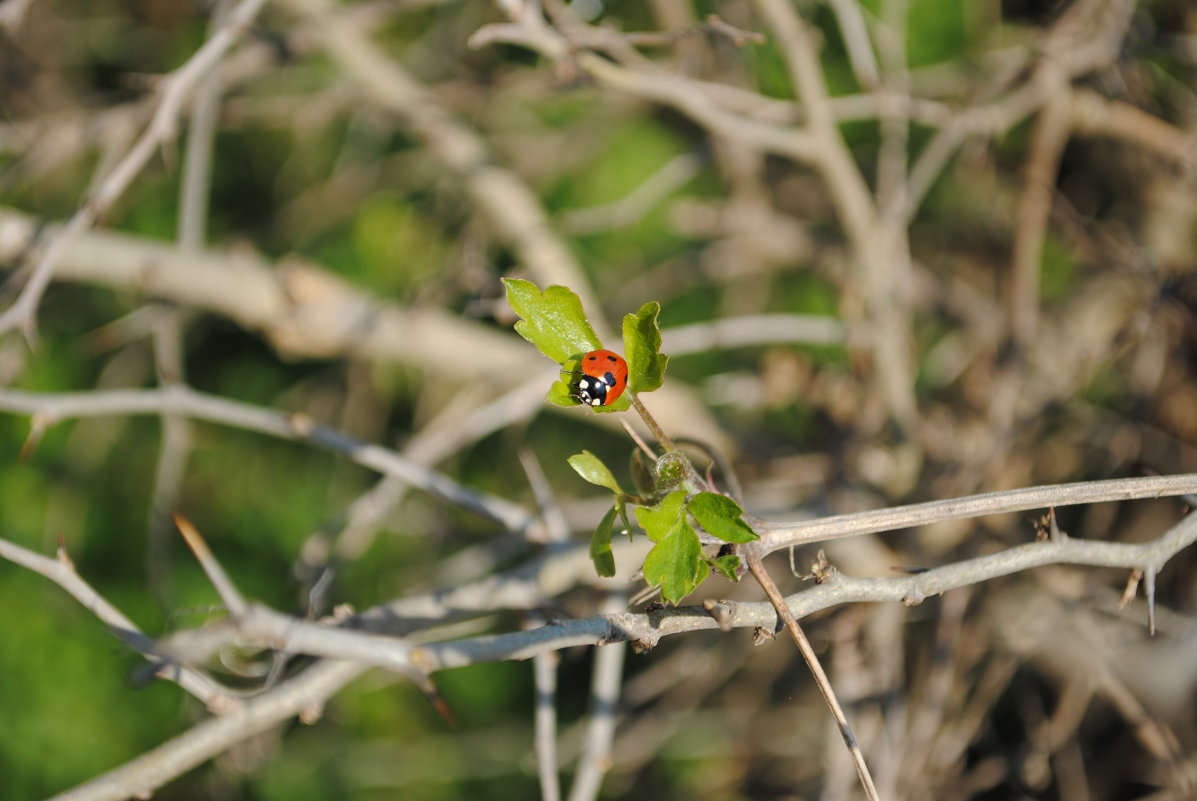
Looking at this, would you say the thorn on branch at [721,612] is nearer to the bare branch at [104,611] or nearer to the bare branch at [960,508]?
the bare branch at [960,508]

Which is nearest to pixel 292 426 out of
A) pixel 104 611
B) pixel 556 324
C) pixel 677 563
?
pixel 104 611

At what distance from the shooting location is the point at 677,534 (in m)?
0.79

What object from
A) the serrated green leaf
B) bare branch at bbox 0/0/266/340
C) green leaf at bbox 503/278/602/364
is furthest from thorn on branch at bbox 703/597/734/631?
bare branch at bbox 0/0/266/340

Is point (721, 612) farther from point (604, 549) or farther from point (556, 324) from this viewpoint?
point (556, 324)

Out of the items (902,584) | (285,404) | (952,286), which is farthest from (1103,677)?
(285,404)

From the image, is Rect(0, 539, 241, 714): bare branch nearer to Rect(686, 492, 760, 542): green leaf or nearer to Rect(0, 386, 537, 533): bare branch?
Rect(0, 386, 537, 533): bare branch

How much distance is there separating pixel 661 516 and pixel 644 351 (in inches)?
6.2

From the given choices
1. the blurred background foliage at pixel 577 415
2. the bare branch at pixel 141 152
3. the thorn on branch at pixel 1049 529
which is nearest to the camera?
the thorn on branch at pixel 1049 529

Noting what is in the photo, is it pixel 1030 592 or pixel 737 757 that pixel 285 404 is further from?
pixel 1030 592

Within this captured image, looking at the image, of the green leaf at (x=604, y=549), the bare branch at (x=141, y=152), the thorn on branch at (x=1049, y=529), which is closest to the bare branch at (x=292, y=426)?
the bare branch at (x=141, y=152)

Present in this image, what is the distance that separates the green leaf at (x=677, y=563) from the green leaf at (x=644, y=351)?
140 mm

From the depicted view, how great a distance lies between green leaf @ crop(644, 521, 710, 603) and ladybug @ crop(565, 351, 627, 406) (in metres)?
0.14

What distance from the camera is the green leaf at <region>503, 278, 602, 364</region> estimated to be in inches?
32.1

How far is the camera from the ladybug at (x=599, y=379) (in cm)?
80
